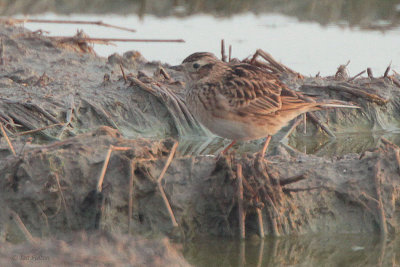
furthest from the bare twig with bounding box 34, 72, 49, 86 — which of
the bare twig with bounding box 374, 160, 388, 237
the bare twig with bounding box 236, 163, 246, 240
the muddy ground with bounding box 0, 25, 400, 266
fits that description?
the bare twig with bounding box 374, 160, 388, 237

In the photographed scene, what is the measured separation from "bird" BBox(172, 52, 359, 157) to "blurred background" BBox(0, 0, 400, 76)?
4.67 m

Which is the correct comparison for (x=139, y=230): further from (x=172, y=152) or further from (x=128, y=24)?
(x=128, y=24)

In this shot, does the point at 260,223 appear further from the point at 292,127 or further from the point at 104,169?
the point at 292,127

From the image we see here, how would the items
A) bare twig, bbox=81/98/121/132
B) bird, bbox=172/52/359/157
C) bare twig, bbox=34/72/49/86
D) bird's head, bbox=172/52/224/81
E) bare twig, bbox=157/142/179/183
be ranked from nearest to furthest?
1. bare twig, bbox=157/142/179/183
2. bird, bbox=172/52/359/157
3. bird's head, bbox=172/52/224/81
4. bare twig, bbox=81/98/121/132
5. bare twig, bbox=34/72/49/86

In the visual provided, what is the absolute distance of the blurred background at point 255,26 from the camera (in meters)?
13.0

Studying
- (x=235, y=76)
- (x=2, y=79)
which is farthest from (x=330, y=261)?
(x=2, y=79)

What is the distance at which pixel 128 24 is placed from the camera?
1481 centimetres

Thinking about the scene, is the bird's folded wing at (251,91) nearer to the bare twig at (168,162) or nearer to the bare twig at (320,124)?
the bare twig at (168,162)

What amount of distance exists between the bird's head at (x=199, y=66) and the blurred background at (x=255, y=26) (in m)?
4.70

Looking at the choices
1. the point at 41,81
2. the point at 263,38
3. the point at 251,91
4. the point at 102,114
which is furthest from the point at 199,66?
the point at 263,38

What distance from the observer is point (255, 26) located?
601 inches

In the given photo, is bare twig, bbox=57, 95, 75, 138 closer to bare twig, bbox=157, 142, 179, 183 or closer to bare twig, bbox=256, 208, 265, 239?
bare twig, bbox=157, 142, 179, 183

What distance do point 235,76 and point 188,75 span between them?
0.56 meters

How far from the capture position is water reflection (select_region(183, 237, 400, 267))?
6176mm
